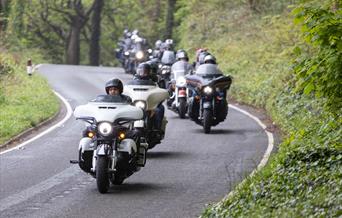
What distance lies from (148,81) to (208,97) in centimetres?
411

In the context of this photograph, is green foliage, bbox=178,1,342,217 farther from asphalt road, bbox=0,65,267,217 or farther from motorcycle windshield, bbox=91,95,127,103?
motorcycle windshield, bbox=91,95,127,103

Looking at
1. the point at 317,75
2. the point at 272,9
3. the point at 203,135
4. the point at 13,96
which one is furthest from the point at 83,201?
the point at 272,9

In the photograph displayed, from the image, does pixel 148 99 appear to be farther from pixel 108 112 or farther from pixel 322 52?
pixel 322 52

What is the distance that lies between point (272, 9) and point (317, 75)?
106 ft

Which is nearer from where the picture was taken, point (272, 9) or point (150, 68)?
point (150, 68)

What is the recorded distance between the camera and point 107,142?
1365 centimetres

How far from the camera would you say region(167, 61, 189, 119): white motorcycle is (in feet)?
80.2

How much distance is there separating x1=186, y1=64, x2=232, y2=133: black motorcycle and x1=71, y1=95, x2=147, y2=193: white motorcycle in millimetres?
7310

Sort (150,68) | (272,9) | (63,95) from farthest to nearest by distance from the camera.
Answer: (272,9) → (63,95) → (150,68)

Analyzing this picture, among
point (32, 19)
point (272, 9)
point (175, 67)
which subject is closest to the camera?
point (175, 67)

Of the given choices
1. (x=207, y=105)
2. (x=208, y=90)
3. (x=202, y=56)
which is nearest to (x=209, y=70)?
(x=208, y=90)

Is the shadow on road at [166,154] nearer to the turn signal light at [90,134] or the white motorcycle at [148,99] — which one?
the white motorcycle at [148,99]

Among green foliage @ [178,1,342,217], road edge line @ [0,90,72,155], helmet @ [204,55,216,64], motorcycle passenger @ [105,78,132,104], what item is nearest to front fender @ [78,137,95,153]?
motorcycle passenger @ [105,78,132,104]

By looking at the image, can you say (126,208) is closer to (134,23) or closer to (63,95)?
(63,95)
